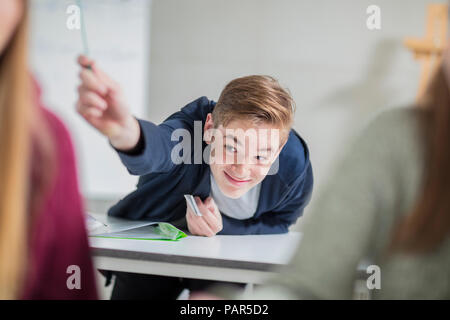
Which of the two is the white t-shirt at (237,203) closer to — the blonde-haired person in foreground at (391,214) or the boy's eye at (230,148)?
the boy's eye at (230,148)

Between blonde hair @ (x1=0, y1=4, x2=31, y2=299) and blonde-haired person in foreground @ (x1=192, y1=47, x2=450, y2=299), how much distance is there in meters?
0.27

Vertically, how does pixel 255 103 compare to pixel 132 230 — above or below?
above

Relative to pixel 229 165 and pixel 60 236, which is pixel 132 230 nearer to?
pixel 229 165

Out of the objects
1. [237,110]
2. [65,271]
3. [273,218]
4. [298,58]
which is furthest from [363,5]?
[65,271]

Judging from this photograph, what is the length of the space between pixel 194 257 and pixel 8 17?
1.61 feet

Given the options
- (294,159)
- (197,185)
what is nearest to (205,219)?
(197,185)

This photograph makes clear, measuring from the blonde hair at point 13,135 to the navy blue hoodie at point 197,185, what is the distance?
0.27m

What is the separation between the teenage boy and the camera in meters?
0.84

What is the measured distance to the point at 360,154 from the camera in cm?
55

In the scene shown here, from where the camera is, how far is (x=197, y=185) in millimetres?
895

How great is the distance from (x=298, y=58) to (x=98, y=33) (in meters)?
0.37

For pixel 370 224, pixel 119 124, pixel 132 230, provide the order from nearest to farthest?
1. pixel 370 224
2. pixel 119 124
3. pixel 132 230

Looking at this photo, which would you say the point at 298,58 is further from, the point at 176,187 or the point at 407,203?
the point at 407,203

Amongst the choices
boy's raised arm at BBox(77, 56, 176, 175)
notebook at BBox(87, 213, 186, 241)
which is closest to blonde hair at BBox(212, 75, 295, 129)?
boy's raised arm at BBox(77, 56, 176, 175)
